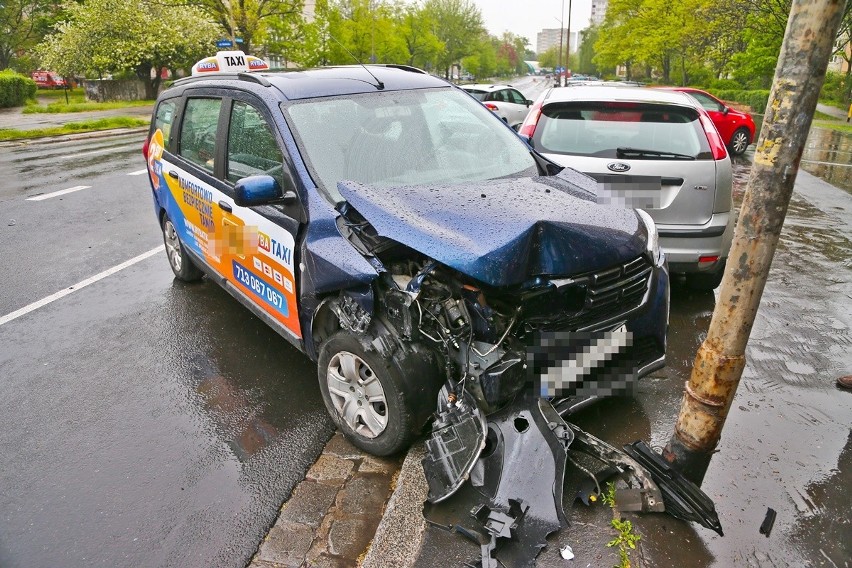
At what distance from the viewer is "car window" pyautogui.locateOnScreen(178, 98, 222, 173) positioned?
4.59 meters

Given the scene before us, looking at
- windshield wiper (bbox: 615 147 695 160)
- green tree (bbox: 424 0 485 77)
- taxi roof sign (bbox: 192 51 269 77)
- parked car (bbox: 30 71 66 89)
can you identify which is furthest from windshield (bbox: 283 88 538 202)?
green tree (bbox: 424 0 485 77)

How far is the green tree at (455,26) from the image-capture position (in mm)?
72500

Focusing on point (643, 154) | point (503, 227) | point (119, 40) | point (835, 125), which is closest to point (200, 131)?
point (503, 227)

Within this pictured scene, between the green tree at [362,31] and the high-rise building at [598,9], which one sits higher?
the high-rise building at [598,9]

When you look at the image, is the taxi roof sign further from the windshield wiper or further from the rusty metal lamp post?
the rusty metal lamp post

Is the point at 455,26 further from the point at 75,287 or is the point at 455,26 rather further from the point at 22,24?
the point at 75,287

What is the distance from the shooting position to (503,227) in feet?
9.51

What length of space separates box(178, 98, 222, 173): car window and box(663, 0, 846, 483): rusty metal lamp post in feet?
11.7

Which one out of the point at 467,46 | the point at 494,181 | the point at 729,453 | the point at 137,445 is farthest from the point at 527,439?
the point at 467,46

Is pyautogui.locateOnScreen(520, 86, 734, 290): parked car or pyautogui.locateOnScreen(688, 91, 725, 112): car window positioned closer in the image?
pyautogui.locateOnScreen(520, 86, 734, 290): parked car

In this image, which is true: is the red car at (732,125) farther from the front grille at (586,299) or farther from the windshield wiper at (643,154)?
the front grille at (586,299)

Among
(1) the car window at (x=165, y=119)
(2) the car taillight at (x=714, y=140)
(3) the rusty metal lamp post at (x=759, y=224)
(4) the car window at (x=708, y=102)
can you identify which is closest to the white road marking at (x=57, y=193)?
(1) the car window at (x=165, y=119)

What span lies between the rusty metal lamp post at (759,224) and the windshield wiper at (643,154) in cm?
249

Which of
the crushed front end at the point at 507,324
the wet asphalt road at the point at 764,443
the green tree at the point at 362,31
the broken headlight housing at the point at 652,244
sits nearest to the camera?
the wet asphalt road at the point at 764,443
